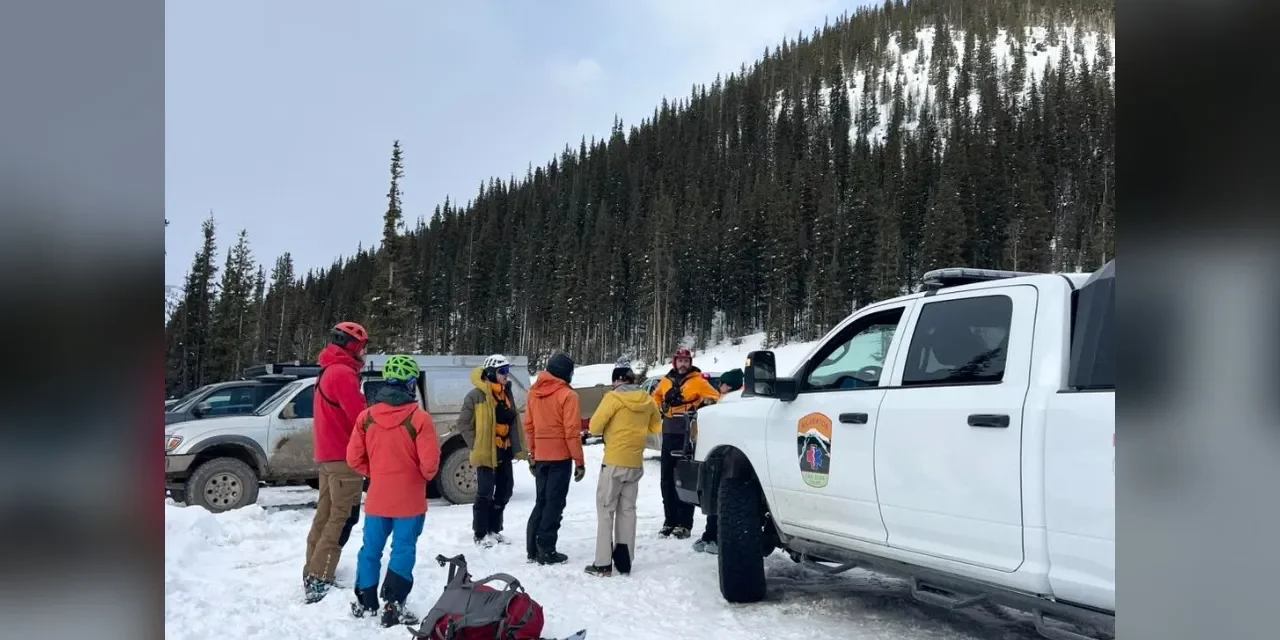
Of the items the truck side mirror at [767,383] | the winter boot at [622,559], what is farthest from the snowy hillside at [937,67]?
the truck side mirror at [767,383]

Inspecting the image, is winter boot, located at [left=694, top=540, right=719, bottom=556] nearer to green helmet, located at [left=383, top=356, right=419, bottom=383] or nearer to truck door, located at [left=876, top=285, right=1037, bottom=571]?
truck door, located at [left=876, top=285, right=1037, bottom=571]

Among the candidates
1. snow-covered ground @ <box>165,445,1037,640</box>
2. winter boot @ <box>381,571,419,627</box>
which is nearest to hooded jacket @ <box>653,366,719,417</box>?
snow-covered ground @ <box>165,445,1037,640</box>

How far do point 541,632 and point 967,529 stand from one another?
2729mm

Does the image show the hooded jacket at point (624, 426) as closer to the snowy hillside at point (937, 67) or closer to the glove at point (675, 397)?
the glove at point (675, 397)

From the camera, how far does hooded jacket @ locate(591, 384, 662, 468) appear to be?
283 inches

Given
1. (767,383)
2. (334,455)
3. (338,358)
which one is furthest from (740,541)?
(338,358)

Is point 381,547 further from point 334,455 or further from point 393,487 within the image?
point 334,455

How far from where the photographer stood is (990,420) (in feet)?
12.8

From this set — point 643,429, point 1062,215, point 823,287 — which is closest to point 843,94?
point 1062,215

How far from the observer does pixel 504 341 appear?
8250cm

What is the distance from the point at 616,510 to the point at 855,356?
2.88 m

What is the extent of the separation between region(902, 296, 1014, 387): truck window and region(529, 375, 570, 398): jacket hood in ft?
12.6

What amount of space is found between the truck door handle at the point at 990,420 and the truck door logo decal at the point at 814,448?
1.19m
